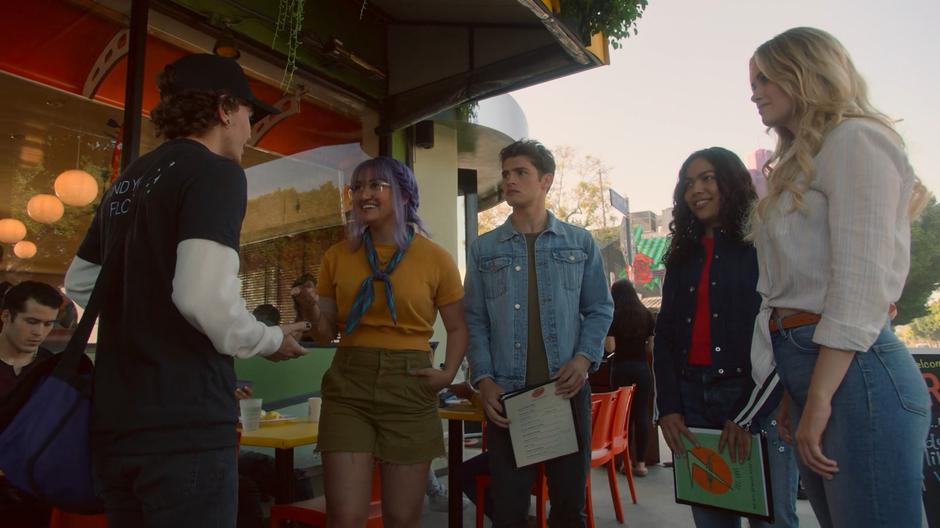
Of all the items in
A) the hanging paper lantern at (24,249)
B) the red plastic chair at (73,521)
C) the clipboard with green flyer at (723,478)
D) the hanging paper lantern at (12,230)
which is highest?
the hanging paper lantern at (12,230)

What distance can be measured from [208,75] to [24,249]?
5.37m

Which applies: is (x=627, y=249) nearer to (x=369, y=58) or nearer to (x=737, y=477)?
(x=369, y=58)

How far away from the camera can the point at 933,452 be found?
11.4ft

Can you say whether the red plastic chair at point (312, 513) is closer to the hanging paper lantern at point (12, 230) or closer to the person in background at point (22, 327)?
the person in background at point (22, 327)

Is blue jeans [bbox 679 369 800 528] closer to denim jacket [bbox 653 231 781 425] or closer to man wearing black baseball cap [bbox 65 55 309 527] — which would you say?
denim jacket [bbox 653 231 781 425]

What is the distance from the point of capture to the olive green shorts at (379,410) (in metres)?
2.29

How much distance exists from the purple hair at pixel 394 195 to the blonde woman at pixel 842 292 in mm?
1485

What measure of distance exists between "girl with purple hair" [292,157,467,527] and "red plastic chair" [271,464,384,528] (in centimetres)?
36

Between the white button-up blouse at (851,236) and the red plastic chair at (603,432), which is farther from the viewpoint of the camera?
the red plastic chair at (603,432)

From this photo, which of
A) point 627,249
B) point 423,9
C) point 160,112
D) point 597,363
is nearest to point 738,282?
point 597,363

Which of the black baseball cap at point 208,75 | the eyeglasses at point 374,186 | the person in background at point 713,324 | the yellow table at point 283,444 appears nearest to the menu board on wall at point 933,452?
the person in background at point 713,324

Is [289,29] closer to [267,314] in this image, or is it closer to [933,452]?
[267,314]

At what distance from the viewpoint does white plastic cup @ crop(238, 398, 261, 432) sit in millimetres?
3248

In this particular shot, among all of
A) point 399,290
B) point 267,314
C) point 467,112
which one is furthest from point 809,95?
point 467,112
